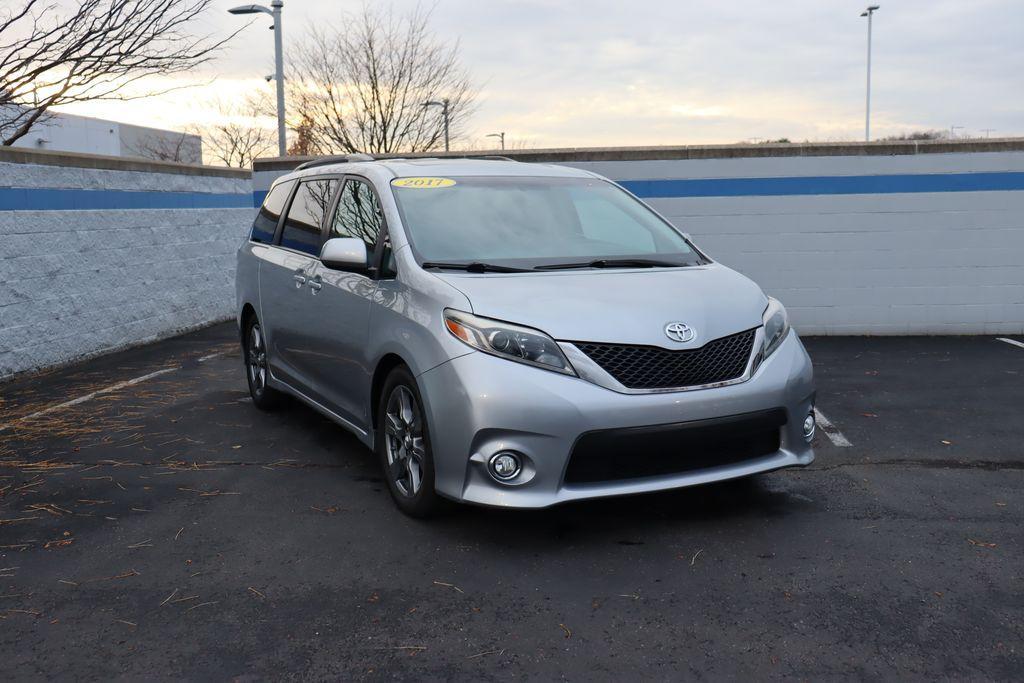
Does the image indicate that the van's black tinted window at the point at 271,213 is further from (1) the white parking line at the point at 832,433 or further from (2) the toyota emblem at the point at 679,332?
(1) the white parking line at the point at 832,433

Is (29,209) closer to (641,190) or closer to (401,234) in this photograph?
(401,234)

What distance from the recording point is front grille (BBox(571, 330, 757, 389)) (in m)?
4.14

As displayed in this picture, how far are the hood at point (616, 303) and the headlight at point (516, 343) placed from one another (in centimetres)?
4

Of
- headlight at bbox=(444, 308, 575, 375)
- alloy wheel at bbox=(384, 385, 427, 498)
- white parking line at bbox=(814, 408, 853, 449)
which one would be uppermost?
headlight at bbox=(444, 308, 575, 375)

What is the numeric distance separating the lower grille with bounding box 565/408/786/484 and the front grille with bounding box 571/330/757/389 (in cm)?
19

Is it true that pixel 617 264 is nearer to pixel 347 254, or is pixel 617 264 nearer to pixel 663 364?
pixel 663 364

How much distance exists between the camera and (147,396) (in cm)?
797

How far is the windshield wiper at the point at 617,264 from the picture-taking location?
486 centimetres

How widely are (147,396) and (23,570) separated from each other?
3.95 metres

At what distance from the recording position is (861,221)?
36.3ft

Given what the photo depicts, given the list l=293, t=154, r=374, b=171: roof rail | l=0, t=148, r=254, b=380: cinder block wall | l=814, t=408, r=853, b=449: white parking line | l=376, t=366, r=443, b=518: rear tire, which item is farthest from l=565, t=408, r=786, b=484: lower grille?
l=0, t=148, r=254, b=380: cinder block wall

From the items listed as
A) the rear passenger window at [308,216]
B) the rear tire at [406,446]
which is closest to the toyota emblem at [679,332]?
the rear tire at [406,446]

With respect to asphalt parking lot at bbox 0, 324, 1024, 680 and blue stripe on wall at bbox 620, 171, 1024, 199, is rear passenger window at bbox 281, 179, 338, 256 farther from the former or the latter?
blue stripe on wall at bbox 620, 171, 1024, 199

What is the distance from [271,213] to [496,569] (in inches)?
148
